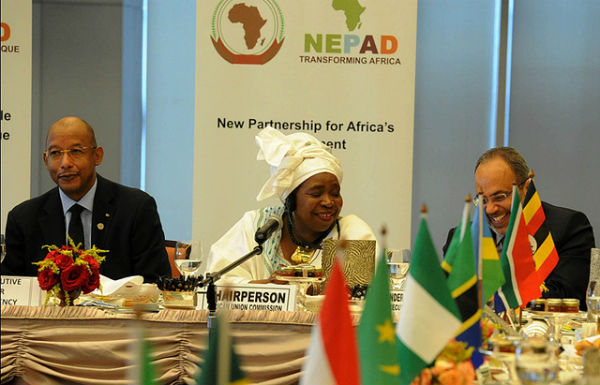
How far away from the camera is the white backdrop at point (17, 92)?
5.49 meters

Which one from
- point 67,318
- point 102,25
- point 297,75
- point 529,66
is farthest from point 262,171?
point 67,318

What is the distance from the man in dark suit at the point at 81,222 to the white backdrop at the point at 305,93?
1.21 metres

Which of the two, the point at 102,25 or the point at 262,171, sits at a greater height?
the point at 102,25

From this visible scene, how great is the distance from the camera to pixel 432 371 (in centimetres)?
159

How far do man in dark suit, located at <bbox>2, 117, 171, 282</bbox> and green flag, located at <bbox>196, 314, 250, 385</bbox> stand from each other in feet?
9.36

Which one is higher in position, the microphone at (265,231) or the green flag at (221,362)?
the microphone at (265,231)

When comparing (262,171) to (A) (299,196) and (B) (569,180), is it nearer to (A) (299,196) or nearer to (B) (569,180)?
(A) (299,196)

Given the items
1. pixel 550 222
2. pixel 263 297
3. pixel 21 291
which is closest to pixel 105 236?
pixel 21 291

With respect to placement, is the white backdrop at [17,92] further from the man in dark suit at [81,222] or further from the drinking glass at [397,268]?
the drinking glass at [397,268]

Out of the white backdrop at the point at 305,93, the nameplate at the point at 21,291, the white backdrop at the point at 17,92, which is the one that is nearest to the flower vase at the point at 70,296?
the nameplate at the point at 21,291

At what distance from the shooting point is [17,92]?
550 cm

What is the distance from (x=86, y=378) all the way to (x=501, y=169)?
223 centimetres

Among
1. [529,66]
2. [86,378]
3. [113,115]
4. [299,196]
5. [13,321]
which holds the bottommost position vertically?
[86,378]

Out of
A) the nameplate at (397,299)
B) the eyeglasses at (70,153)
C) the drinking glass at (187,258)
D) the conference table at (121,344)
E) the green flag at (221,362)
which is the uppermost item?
the eyeglasses at (70,153)
